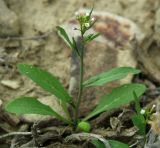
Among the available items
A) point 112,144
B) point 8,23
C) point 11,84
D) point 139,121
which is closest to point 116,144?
point 112,144

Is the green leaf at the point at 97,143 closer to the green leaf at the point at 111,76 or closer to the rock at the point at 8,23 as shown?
the green leaf at the point at 111,76

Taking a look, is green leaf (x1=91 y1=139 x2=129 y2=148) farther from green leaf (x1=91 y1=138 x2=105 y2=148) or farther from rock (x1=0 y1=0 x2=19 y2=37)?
rock (x1=0 y1=0 x2=19 y2=37)

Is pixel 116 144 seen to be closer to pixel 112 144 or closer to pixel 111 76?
pixel 112 144

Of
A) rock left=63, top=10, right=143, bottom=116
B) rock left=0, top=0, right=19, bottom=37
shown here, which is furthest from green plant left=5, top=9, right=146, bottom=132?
rock left=0, top=0, right=19, bottom=37

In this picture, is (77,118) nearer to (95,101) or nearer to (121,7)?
(95,101)

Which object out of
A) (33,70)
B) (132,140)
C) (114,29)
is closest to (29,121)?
(33,70)

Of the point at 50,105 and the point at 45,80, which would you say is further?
the point at 50,105

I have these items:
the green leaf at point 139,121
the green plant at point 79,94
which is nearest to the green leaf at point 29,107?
the green plant at point 79,94
